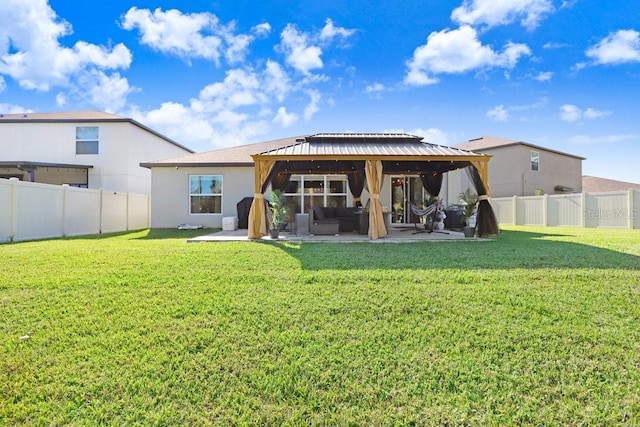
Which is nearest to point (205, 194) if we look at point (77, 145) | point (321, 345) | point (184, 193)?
point (184, 193)

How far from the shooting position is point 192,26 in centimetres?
1127

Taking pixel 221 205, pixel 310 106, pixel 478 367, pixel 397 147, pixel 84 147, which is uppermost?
pixel 310 106

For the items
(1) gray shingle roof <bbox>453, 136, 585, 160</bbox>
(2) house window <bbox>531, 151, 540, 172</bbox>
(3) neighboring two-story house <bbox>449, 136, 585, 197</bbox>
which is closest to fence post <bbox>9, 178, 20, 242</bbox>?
(3) neighboring two-story house <bbox>449, 136, 585, 197</bbox>

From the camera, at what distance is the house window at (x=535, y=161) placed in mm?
24156

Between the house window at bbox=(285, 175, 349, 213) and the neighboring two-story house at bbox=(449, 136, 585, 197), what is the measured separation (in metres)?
13.5

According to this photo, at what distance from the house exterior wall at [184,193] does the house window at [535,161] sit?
2087 centimetres

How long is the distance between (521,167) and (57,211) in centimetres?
2654

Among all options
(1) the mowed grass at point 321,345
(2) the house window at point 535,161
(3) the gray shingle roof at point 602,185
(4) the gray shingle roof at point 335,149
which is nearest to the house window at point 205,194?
(4) the gray shingle roof at point 335,149

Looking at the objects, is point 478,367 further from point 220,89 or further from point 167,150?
point 167,150

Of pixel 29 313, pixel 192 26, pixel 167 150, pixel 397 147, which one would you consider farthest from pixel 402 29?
pixel 167 150

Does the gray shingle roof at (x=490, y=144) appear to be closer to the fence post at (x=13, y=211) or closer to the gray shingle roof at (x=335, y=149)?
the gray shingle roof at (x=335, y=149)

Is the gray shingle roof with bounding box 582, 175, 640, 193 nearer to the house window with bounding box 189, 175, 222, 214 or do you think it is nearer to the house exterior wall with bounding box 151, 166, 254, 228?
the house exterior wall with bounding box 151, 166, 254, 228

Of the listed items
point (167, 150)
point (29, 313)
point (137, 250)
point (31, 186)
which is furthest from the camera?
point (167, 150)

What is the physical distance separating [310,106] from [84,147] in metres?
12.4
